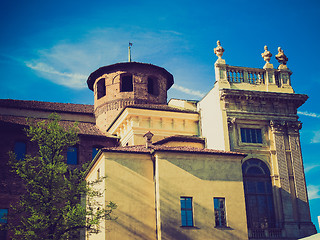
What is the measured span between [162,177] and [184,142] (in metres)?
7.05

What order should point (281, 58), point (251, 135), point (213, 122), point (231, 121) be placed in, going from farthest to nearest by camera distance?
point (281, 58) → point (213, 122) → point (251, 135) → point (231, 121)

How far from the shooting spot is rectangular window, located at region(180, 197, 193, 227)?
80.7ft

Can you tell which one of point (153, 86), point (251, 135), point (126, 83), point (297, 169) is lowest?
point (297, 169)

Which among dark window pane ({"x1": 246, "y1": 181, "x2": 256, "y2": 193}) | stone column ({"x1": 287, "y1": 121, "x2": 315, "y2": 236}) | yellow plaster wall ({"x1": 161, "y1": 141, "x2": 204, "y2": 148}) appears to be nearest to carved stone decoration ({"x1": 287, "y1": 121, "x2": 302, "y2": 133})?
stone column ({"x1": 287, "y1": 121, "x2": 315, "y2": 236})

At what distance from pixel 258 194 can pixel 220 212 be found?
15.8ft

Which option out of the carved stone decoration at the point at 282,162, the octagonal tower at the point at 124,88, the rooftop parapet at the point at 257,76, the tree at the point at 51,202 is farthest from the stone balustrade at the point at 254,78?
the tree at the point at 51,202

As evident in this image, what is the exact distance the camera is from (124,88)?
39.0 metres

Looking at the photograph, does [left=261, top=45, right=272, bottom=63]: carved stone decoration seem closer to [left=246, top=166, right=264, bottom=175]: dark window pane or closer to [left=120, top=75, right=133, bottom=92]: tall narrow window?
[left=246, top=166, right=264, bottom=175]: dark window pane

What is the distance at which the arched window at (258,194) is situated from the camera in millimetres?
28452

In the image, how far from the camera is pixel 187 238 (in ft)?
78.9

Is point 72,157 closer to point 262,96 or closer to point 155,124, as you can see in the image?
point 155,124

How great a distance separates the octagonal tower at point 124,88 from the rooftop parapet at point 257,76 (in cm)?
837

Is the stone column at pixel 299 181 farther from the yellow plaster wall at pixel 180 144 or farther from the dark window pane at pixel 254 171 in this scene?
the yellow plaster wall at pixel 180 144

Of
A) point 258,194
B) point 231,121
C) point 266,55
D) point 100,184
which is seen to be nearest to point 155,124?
point 231,121
